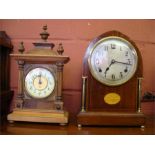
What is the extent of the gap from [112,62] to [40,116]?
263 mm

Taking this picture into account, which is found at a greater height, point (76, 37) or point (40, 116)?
point (76, 37)

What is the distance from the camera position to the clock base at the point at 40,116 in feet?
2.38

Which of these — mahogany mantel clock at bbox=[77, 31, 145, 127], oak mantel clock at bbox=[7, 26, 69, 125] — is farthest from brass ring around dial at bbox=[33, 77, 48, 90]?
mahogany mantel clock at bbox=[77, 31, 145, 127]

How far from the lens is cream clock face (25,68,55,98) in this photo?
74 centimetres

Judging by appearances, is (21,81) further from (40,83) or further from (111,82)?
(111,82)

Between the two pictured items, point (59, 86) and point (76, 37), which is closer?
point (59, 86)

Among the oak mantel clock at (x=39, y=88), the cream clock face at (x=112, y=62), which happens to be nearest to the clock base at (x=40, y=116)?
the oak mantel clock at (x=39, y=88)

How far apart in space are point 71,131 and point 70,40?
39cm

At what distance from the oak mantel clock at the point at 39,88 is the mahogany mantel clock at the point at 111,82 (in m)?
0.08

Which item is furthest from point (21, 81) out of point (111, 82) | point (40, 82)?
point (111, 82)

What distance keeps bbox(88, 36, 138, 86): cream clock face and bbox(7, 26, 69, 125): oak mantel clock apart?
0.30 ft

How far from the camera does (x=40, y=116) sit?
732 mm

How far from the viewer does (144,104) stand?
956 mm

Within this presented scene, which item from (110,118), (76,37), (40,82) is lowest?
(110,118)
